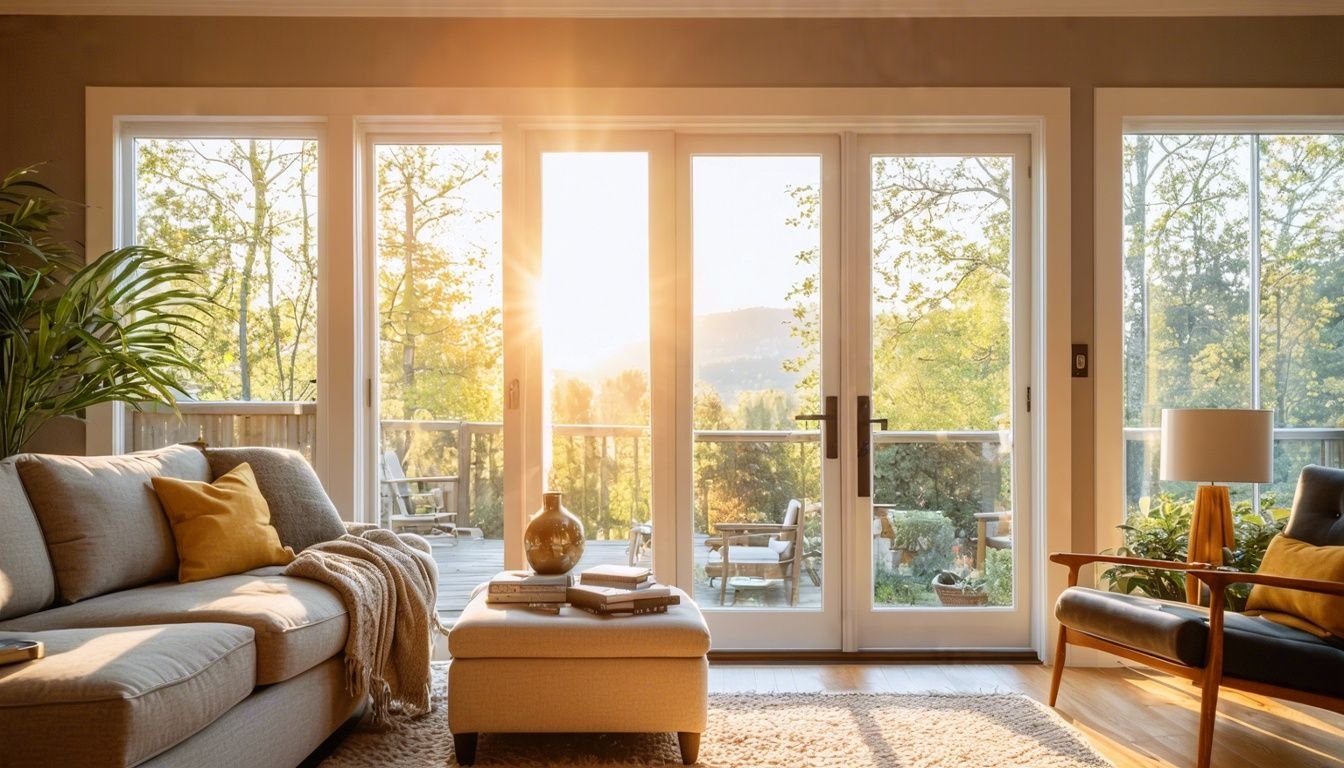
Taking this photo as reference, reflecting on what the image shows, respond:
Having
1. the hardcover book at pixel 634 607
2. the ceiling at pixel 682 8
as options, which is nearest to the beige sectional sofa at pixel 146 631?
the hardcover book at pixel 634 607

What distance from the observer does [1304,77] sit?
404cm

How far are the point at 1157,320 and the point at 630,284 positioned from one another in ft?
7.36

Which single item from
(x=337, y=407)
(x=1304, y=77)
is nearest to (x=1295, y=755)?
(x=1304, y=77)

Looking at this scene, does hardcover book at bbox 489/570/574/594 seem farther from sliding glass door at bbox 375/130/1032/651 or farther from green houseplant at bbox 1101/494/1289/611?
green houseplant at bbox 1101/494/1289/611

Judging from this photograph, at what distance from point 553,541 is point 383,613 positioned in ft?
1.83

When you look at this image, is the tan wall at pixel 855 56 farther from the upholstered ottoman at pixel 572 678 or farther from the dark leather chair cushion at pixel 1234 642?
the upholstered ottoman at pixel 572 678

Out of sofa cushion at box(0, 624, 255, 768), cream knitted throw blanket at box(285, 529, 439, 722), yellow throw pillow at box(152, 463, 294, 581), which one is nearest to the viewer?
sofa cushion at box(0, 624, 255, 768)

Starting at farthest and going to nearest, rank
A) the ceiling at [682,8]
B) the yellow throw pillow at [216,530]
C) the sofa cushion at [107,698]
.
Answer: the ceiling at [682,8] → the yellow throw pillow at [216,530] → the sofa cushion at [107,698]

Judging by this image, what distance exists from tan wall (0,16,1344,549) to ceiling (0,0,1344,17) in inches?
1.4

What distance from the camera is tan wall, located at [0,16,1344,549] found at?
401 centimetres

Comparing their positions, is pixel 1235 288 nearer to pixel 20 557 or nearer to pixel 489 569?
pixel 489 569

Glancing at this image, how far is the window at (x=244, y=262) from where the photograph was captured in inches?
161

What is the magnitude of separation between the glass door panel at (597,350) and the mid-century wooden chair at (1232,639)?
6.03 feet

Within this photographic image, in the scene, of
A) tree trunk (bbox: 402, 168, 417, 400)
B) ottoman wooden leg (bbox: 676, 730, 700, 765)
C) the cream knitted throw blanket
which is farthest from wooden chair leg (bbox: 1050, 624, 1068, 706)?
tree trunk (bbox: 402, 168, 417, 400)
